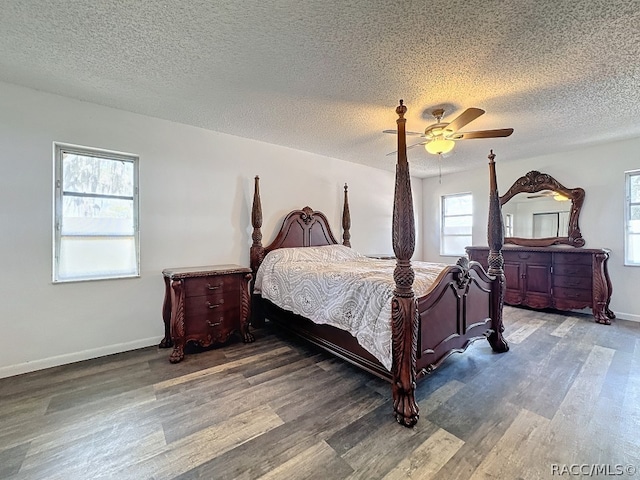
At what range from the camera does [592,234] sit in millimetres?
4348

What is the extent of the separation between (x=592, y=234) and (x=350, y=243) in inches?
148

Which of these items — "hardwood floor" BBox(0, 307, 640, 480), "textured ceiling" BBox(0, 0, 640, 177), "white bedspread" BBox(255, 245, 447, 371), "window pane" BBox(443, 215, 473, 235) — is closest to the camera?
"hardwood floor" BBox(0, 307, 640, 480)

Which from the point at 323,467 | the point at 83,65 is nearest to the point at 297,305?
the point at 323,467

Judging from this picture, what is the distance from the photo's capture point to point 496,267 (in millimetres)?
3061

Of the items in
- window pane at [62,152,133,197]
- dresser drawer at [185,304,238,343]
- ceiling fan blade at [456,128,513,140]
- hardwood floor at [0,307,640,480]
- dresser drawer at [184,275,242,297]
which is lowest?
hardwood floor at [0,307,640,480]

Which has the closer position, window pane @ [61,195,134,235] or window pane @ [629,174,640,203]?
window pane @ [61,195,134,235]

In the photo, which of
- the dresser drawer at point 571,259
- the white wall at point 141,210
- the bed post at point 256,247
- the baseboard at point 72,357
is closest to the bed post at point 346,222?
the white wall at point 141,210

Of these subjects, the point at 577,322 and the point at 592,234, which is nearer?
the point at 577,322

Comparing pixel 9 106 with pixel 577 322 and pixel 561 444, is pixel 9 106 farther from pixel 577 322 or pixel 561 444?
pixel 577 322

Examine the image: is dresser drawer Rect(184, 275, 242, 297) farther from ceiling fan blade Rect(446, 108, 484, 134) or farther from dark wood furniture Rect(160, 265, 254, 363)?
ceiling fan blade Rect(446, 108, 484, 134)

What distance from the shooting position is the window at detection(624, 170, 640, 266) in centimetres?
402

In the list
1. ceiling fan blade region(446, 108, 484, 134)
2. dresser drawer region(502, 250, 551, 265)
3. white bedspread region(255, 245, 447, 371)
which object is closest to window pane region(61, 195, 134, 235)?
white bedspread region(255, 245, 447, 371)

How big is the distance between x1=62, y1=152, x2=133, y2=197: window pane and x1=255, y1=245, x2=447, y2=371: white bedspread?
6.07 ft

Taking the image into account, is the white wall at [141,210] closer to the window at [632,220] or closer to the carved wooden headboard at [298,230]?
the carved wooden headboard at [298,230]
